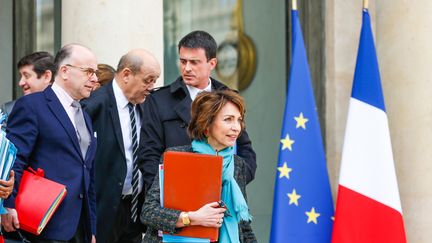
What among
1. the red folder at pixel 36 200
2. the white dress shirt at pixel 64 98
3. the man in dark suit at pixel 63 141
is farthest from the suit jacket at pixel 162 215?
the white dress shirt at pixel 64 98

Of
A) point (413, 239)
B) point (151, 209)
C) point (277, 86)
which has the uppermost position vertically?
point (277, 86)

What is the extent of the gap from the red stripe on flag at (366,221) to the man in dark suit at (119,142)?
182 cm

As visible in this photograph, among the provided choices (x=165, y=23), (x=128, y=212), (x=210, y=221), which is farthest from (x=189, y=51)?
(x=165, y=23)

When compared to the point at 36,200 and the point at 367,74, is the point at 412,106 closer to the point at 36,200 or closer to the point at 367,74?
the point at 367,74

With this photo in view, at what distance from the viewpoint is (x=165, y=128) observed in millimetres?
6309

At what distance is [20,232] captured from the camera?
5750 millimetres

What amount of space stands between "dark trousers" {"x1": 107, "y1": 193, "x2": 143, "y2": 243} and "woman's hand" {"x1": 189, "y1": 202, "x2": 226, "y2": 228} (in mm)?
1497

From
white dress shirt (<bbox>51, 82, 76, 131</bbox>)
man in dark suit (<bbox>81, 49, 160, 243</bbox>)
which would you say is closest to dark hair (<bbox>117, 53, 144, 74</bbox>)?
man in dark suit (<bbox>81, 49, 160, 243</bbox>)

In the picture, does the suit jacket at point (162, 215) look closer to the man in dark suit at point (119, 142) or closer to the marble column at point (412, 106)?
the man in dark suit at point (119, 142)

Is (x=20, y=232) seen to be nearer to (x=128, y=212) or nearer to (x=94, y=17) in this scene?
(x=128, y=212)

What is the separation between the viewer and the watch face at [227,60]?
30.6 ft

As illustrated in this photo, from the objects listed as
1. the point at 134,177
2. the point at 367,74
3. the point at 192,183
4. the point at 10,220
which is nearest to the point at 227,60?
the point at 367,74

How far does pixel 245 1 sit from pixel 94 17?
7.62 ft

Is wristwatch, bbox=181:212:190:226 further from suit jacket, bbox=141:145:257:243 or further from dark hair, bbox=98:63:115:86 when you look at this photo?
dark hair, bbox=98:63:115:86
